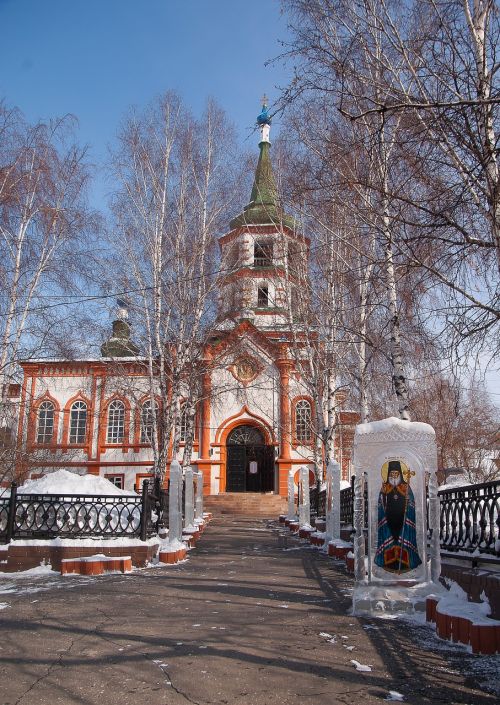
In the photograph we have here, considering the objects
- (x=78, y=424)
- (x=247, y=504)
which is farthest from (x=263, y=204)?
(x=78, y=424)

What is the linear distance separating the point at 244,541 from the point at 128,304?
771 cm

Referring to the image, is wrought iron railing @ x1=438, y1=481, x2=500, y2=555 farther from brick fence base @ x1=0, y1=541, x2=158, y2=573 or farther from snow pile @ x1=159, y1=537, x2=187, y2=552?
brick fence base @ x1=0, y1=541, x2=158, y2=573

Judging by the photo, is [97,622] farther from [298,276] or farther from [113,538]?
[298,276]

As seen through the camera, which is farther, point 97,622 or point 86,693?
point 97,622

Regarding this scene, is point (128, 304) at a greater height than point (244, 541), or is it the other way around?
point (128, 304)

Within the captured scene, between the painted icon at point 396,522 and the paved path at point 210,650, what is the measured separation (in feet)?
2.80

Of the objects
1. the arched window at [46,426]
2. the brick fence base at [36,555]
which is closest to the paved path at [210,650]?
the brick fence base at [36,555]

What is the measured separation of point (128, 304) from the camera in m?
18.7

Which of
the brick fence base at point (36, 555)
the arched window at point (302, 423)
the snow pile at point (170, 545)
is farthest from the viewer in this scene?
the arched window at point (302, 423)

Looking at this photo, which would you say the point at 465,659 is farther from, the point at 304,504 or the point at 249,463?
the point at 249,463

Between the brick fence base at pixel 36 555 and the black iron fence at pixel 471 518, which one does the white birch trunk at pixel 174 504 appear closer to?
the brick fence base at pixel 36 555

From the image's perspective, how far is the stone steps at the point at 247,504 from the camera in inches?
1122

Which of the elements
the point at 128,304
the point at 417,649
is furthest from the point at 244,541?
the point at 417,649

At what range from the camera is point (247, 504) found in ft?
94.7
